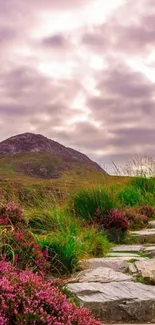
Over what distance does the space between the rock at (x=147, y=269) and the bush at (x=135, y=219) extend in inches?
168

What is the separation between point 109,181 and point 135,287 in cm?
813

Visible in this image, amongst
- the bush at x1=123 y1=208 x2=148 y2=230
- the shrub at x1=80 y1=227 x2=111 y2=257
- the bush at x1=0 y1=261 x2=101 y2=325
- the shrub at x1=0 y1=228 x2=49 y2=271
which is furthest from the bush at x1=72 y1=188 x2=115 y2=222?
the bush at x1=0 y1=261 x2=101 y2=325

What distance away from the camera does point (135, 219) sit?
12.3 metres

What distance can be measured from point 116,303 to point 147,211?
7821 millimetres

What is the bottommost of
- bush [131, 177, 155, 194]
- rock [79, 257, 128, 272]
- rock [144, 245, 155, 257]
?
rock [79, 257, 128, 272]

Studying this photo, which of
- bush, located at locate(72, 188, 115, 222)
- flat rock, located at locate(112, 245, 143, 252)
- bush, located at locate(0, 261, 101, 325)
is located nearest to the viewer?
bush, located at locate(0, 261, 101, 325)

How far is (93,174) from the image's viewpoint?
14.5 m

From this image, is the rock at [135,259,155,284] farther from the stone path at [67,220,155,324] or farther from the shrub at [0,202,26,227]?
the shrub at [0,202,26,227]

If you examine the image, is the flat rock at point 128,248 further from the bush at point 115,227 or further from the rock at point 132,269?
the rock at point 132,269

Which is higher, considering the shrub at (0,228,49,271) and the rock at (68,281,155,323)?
the shrub at (0,228,49,271)

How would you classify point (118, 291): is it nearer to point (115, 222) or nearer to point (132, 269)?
point (132, 269)

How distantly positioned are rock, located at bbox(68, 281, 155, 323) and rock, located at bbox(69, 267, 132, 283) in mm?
477

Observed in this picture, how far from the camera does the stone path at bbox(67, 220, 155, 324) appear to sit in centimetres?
588

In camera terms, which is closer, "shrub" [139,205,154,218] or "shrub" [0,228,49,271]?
"shrub" [0,228,49,271]
